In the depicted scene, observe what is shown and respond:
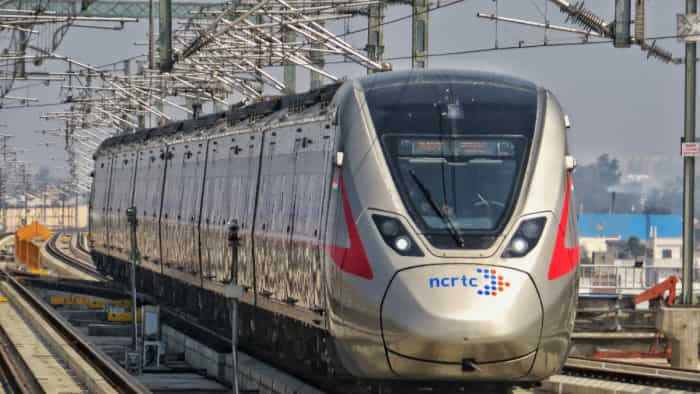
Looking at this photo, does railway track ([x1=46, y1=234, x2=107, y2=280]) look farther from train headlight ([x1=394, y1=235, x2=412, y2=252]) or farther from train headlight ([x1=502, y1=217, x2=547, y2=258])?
train headlight ([x1=502, y1=217, x2=547, y2=258])

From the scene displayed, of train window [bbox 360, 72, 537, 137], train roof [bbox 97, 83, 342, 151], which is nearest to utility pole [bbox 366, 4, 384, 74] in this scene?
train roof [bbox 97, 83, 342, 151]

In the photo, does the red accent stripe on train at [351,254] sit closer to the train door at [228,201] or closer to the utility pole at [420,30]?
the train door at [228,201]

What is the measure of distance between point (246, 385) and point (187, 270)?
6.82 metres

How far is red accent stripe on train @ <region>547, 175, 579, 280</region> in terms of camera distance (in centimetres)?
1750

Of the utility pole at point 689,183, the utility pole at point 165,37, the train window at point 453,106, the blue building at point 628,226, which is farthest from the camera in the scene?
the blue building at point 628,226

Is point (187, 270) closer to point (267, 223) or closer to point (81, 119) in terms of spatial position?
point (267, 223)

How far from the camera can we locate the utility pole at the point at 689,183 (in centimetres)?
3378

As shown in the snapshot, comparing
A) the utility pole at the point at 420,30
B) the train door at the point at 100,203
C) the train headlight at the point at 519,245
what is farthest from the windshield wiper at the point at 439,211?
the train door at the point at 100,203

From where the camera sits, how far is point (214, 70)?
50.9 m

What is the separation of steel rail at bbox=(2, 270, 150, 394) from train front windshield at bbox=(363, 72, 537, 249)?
6.75 metres

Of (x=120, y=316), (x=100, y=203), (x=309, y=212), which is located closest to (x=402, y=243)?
(x=309, y=212)

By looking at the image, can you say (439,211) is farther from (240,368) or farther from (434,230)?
(240,368)

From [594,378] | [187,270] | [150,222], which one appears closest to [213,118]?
[187,270]

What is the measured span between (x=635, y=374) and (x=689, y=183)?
9.11m
